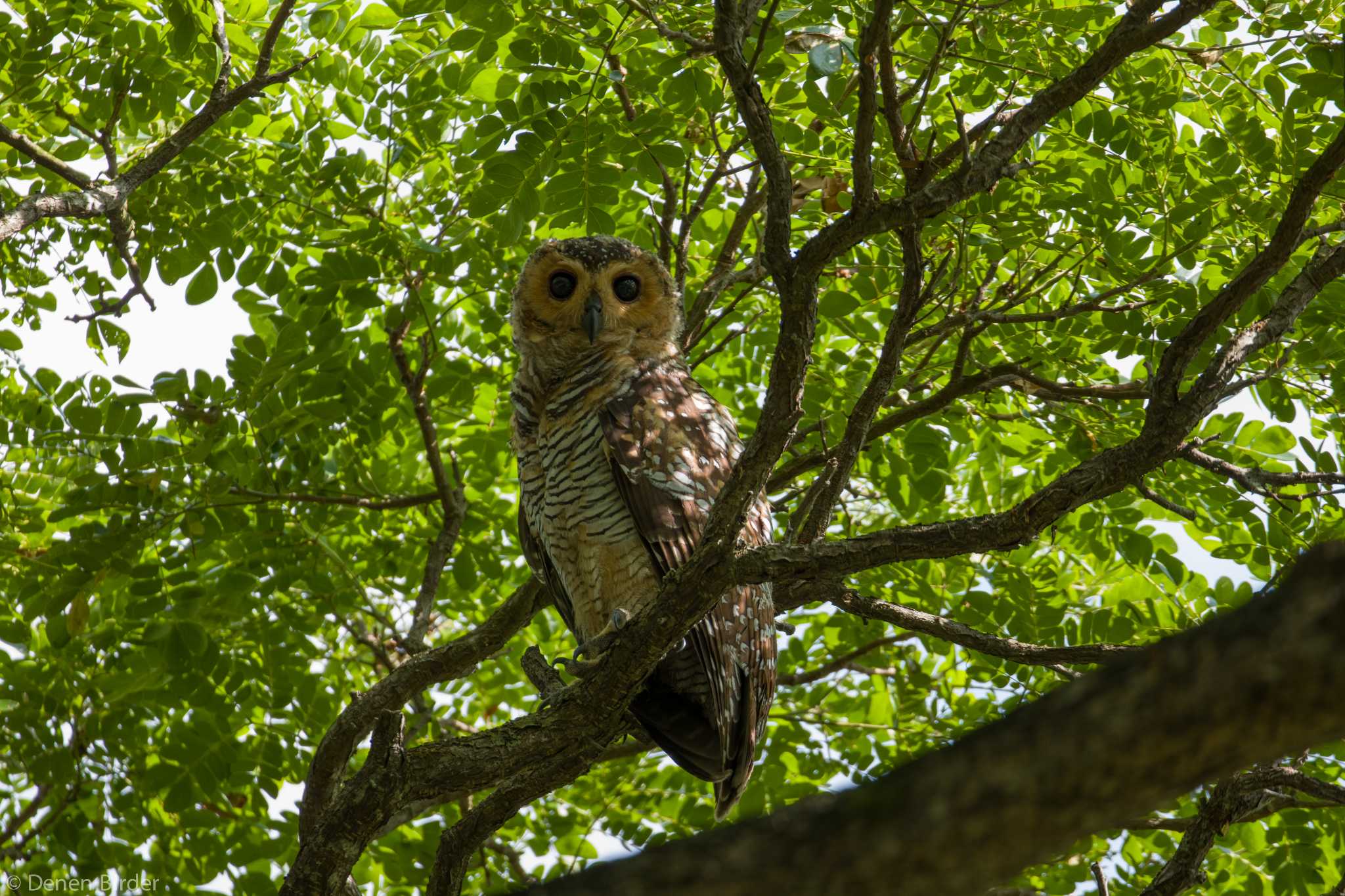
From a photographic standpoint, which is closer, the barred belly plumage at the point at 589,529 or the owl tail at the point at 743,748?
the owl tail at the point at 743,748

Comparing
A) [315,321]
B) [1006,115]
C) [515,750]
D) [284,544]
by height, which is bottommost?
[515,750]

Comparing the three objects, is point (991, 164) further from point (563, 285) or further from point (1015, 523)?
point (563, 285)

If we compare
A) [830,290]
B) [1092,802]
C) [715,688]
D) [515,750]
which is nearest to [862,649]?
[715,688]

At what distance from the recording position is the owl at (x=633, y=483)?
391 cm

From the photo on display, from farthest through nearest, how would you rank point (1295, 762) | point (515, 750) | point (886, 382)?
point (1295, 762)
point (515, 750)
point (886, 382)

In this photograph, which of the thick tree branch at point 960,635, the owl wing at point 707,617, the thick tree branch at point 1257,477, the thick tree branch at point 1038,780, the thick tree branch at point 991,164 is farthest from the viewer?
the owl wing at point 707,617

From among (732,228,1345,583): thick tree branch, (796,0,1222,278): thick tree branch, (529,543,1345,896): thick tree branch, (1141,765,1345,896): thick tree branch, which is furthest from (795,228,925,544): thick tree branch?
(529,543,1345,896): thick tree branch

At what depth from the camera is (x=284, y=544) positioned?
463 centimetres

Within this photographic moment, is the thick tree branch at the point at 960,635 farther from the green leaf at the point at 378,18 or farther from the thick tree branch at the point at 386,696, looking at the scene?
the green leaf at the point at 378,18

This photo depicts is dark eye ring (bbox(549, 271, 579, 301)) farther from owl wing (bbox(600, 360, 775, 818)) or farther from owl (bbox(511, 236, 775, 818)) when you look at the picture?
owl wing (bbox(600, 360, 775, 818))

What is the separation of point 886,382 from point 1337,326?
5.47 feet

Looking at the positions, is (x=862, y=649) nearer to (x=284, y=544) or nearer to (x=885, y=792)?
(x=284, y=544)

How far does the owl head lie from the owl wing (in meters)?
0.48

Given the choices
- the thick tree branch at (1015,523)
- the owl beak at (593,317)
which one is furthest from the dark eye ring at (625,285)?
the thick tree branch at (1015,523)
